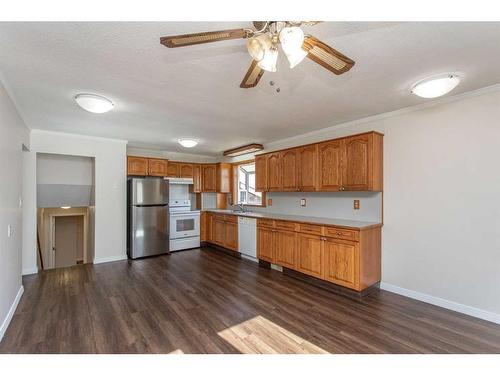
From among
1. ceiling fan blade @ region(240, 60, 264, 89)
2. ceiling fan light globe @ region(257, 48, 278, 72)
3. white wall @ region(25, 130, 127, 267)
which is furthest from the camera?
white wall @ region(25, 130, 127, 267)

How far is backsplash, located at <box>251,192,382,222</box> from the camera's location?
11.1 ft

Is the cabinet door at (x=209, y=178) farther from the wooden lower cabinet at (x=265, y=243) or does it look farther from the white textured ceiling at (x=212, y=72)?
the white textured ceiling at (x=212, y=72)

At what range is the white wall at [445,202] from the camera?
2434 mm

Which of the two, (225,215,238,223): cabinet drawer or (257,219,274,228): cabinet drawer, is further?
(225,215,238,223): cabinet drawer

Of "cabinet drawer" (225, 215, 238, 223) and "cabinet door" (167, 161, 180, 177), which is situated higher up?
"cabinet door" (167, 161, 180, 177)

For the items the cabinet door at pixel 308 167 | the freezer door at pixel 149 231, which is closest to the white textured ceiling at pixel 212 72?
the cabinet door at pixel 308 167

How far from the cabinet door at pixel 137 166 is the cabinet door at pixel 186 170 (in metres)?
0.88

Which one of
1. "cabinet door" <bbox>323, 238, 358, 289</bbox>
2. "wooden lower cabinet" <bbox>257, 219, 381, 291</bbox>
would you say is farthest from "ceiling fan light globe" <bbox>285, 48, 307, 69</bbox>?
"cabinet door" <bbox>323, 238, 358, 289</bbox>

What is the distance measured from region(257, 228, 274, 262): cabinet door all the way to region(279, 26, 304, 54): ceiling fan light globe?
10.5 ft

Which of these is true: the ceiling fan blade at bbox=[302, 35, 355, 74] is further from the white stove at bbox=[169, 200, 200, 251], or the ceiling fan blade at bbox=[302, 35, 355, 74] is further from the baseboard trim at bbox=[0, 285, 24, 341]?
the white stove at bbox=[169, 200, 200, 251]

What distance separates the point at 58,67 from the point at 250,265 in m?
3.74
